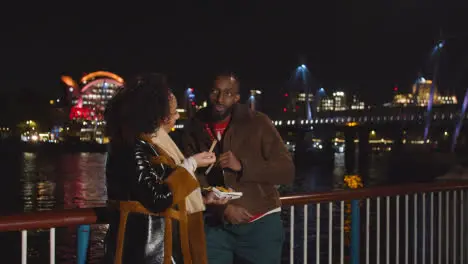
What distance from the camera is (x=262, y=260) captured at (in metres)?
3.80

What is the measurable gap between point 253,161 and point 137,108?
38.8 inches

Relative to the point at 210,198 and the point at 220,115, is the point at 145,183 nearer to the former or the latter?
the point at 210,198

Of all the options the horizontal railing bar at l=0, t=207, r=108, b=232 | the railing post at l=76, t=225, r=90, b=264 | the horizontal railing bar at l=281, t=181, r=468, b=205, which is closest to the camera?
the horizontal railing bar at l=0, t=207, r=108, b=232

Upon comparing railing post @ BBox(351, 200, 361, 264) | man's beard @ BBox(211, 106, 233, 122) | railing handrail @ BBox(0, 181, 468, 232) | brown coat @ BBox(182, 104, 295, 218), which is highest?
man's beard @ BBox(211, 106, 233, 122)

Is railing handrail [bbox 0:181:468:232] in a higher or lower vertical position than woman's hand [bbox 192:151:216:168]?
lower

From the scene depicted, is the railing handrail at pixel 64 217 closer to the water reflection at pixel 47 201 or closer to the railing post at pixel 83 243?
the railing post at pixel 83 243

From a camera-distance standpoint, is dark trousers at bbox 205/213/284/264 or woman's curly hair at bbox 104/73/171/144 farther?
dark trousers at bbox 205/213/284/264

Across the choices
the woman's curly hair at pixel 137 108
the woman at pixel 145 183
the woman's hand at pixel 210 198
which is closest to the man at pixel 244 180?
the woman's hand at pixel 210 198

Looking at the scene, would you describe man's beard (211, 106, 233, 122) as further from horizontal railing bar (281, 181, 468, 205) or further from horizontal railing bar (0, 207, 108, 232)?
horizontal railing bar (0, 207, 108, 232)

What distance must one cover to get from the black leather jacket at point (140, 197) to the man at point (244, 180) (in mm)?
844

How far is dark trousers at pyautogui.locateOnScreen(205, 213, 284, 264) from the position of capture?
3.81m

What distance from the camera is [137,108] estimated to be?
2.99m

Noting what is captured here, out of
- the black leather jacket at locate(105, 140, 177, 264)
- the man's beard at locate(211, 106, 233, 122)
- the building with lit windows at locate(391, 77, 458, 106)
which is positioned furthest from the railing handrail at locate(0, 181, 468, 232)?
the building with lit windows at locate(391, 77, 458, 106)

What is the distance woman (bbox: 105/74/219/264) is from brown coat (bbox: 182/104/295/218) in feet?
2.15
